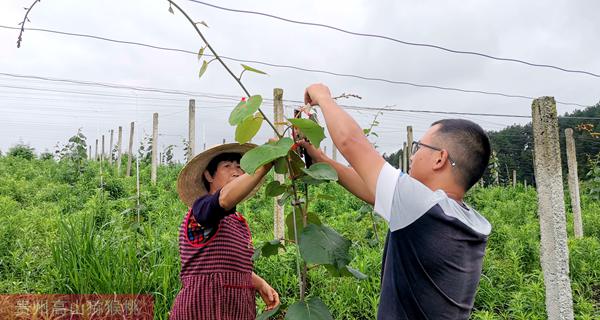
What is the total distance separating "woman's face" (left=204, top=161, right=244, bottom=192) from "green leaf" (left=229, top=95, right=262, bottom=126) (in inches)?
27.5

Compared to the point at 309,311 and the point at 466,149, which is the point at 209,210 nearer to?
the point at 309,311

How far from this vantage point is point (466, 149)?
1.22 metres

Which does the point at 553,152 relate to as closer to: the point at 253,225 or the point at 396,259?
the point at 396,259

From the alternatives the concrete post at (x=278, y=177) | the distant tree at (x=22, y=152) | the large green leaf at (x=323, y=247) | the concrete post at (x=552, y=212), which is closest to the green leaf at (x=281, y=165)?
the large green leaf at (x=323, y=247)

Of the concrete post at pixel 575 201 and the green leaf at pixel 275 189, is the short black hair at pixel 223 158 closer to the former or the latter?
the green leaf at pixel 275 189

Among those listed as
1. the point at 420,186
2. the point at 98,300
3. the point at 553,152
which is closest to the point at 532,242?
the point at 553,152

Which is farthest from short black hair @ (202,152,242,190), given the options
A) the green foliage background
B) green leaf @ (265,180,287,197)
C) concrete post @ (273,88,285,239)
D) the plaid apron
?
concrete post @ (273,88,285,239)

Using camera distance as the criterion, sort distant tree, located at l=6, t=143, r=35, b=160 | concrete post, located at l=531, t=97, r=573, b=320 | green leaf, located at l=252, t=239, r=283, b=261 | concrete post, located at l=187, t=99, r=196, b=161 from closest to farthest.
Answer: green leaf, located at l=252, t=239, r=283, b=261, concrete post, located at l=531, t=97, r=573, b=320, concrete post, located at l=187, t=99, r=196, b=161, distant tree, located at l=6, t=143, r=35, b=160

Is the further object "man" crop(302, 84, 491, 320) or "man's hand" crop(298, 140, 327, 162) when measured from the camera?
"man's hand" crop(298, 140, 327, 162)

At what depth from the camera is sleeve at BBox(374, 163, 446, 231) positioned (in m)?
1.09

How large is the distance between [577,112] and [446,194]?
38.9 metres

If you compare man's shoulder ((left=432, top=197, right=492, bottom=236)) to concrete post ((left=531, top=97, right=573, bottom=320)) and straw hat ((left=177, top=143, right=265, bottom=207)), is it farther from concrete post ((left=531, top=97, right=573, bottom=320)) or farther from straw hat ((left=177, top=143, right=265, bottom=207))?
concrete post ((left=531, top=97, right=573, bottom=320))

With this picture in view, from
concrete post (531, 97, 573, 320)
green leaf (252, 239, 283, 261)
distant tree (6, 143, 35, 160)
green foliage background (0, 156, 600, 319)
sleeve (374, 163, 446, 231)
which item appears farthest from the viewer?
distant tree (6, 143, 35, 160)

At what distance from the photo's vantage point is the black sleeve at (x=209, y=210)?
5.12 ft
